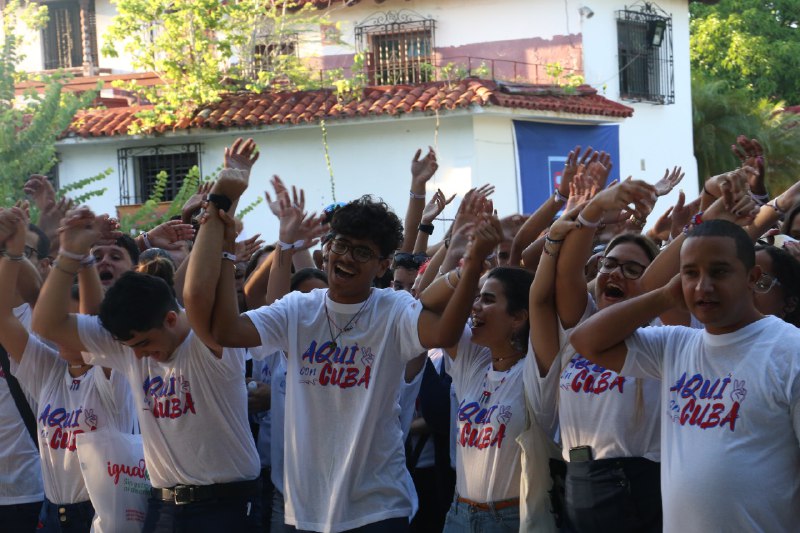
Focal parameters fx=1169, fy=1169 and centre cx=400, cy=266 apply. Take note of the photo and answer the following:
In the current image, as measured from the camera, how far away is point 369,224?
4.95m

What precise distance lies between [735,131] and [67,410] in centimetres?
2286

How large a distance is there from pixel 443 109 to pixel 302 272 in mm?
12635

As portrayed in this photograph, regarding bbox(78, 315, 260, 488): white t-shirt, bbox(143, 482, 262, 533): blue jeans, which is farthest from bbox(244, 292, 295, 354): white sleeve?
bbox(143, 482, 262, 533): blue jeans

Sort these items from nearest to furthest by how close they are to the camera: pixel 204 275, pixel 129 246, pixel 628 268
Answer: pixel 204 275 < pixel 628 268 < pixel 129 246

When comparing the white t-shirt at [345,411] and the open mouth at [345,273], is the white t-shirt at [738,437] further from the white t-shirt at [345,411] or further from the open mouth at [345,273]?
the open mouth at [345,273]

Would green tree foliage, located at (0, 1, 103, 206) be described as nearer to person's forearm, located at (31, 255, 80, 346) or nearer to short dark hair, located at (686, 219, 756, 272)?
person's forearm, located at (31, 255, 80, 346)

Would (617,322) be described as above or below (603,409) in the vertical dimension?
above

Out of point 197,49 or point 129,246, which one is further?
point 197,49

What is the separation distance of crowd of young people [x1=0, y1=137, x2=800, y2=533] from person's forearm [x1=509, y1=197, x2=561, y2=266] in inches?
28.7

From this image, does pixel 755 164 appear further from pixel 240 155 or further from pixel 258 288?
pixel 258 288

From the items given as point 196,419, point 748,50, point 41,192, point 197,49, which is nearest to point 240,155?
point 196,419

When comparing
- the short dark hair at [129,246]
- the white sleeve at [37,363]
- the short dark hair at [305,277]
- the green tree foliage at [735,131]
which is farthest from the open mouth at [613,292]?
the green tree foliage at [735,131]

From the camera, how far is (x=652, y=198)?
433 centimetres

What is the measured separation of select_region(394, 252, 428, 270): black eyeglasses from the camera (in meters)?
7.18
